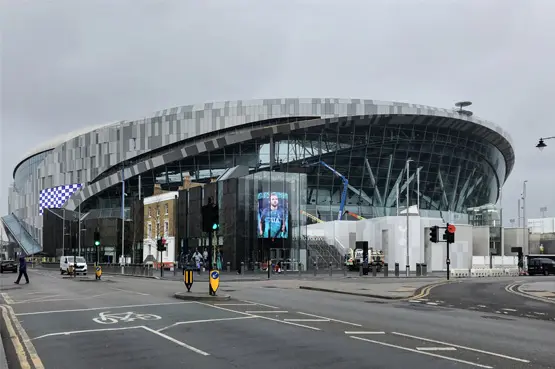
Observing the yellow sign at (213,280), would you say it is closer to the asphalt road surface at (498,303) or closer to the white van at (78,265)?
the asphalt road surface at (498,303)

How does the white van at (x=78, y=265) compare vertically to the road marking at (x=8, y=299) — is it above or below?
below

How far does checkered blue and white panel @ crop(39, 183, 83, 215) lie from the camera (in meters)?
120

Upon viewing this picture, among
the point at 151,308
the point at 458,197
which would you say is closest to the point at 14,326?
the point at 151,308

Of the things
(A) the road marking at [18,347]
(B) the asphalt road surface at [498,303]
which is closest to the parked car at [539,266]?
(B) the asphalt road surface at [498,303]

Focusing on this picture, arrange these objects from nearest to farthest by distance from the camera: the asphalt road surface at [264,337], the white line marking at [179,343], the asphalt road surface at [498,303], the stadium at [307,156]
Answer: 1. the asphalt road surface at [264,337]
2. the white line marking at [179,343]
3. the asphalt road surface at [498,303]
4. the stadium at [307,156]

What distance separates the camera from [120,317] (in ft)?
53.8

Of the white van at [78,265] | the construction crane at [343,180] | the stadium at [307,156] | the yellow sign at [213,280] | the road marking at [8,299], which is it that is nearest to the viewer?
the road marking at [8,299]

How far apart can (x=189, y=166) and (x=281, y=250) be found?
4386cm

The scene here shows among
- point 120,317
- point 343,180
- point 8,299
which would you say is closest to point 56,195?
point 343,180

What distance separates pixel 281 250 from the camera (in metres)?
58.9

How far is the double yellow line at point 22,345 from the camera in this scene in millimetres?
9797

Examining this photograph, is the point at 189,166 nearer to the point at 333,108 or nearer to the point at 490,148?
the point at 333,108

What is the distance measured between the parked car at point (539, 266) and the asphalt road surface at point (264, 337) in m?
42.4

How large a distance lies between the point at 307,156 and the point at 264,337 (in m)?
79.6
